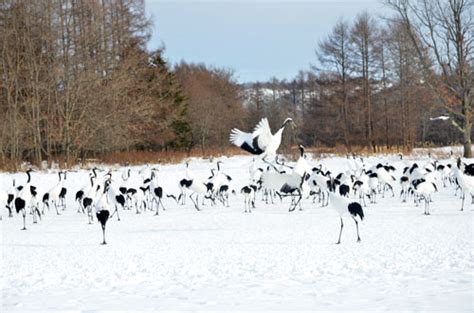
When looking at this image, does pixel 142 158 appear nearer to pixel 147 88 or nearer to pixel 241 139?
pixel 147 88

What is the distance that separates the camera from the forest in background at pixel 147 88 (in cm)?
2883

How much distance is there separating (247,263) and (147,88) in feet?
96.7

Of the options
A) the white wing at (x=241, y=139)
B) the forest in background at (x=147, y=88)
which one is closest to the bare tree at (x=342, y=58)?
the forest in background at (x=147, y=88)

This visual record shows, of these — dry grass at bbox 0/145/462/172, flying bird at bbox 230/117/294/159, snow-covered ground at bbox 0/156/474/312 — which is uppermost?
flying bird at bbox 230/117/294/159

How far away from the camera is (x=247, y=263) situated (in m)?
8.30

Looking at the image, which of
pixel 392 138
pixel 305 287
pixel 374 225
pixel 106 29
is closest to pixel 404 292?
pixel 305 287

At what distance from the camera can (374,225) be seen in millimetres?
11469

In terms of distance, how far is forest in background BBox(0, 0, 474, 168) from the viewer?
28.8m

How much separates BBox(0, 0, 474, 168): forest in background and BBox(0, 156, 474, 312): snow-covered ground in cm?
1665

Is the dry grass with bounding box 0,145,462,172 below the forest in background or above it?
below

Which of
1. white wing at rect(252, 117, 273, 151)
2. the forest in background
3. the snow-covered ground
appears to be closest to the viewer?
the snow-covered ground

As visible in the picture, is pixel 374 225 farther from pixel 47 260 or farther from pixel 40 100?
pixel 40 100

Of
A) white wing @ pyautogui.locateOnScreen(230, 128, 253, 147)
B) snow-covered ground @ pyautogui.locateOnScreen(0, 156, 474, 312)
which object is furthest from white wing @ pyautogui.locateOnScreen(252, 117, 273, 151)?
snow-covered ground @ pyautogui.locateOnScreen(0, 156, 474, 312)

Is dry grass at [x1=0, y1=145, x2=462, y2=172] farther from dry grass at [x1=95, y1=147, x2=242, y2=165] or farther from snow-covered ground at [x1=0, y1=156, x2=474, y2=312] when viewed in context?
snow-covered ground at [x1=0, y1=156, x2=474, y2=312]
